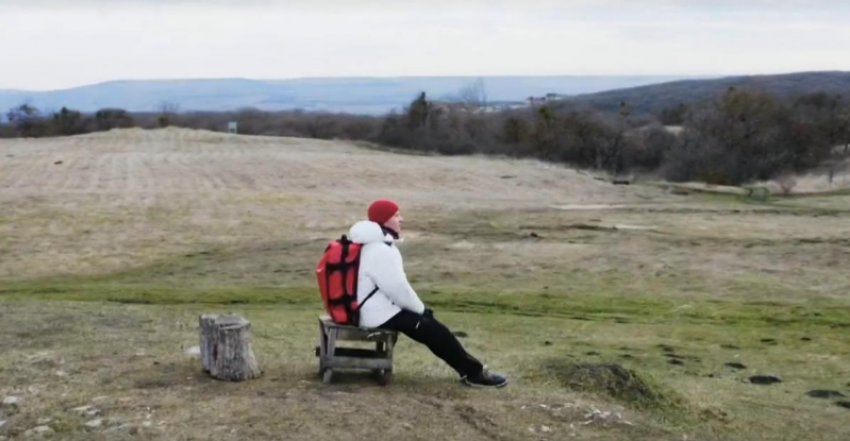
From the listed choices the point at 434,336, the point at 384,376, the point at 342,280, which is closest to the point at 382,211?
the point at 342,280

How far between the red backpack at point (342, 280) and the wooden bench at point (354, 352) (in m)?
0.10

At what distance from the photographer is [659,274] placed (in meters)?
22.1

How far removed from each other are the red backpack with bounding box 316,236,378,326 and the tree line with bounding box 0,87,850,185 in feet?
175

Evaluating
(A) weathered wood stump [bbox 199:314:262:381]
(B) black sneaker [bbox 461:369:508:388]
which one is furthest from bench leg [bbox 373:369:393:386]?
(A) weathered wood stump [bbox 199:314:262:381]

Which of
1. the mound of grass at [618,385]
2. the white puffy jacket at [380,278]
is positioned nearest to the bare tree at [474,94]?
the mound of grass at [618,385]

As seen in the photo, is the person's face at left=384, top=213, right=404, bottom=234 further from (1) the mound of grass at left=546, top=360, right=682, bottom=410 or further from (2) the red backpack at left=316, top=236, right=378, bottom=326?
(1) the mound of grass at left=546, top=360, right=682, bottom=410

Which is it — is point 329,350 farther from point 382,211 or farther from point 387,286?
point 382,211

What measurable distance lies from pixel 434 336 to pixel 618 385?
5.66ft

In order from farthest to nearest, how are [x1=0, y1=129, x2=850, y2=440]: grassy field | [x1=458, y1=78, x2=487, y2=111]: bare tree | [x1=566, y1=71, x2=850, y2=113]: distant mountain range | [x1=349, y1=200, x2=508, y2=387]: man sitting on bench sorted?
[x1=566, y1=71, x2=850, y2=113]: distant mountain range
[x1=458, y1=78, x2=487, y2=111]: bare tree
[x1=349, y1=200, x2=508, y2=387]: man sitting on bench
[x1=0, y1=129, x2=850, y2=440]: grassy field

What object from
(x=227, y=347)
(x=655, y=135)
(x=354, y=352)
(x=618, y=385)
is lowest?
(x=655, y=135)

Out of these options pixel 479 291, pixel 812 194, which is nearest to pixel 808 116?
pixel 812 194

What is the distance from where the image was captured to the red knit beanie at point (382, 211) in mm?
8820

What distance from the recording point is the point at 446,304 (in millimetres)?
18203

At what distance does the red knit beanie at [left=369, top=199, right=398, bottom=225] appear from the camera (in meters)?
8.82
